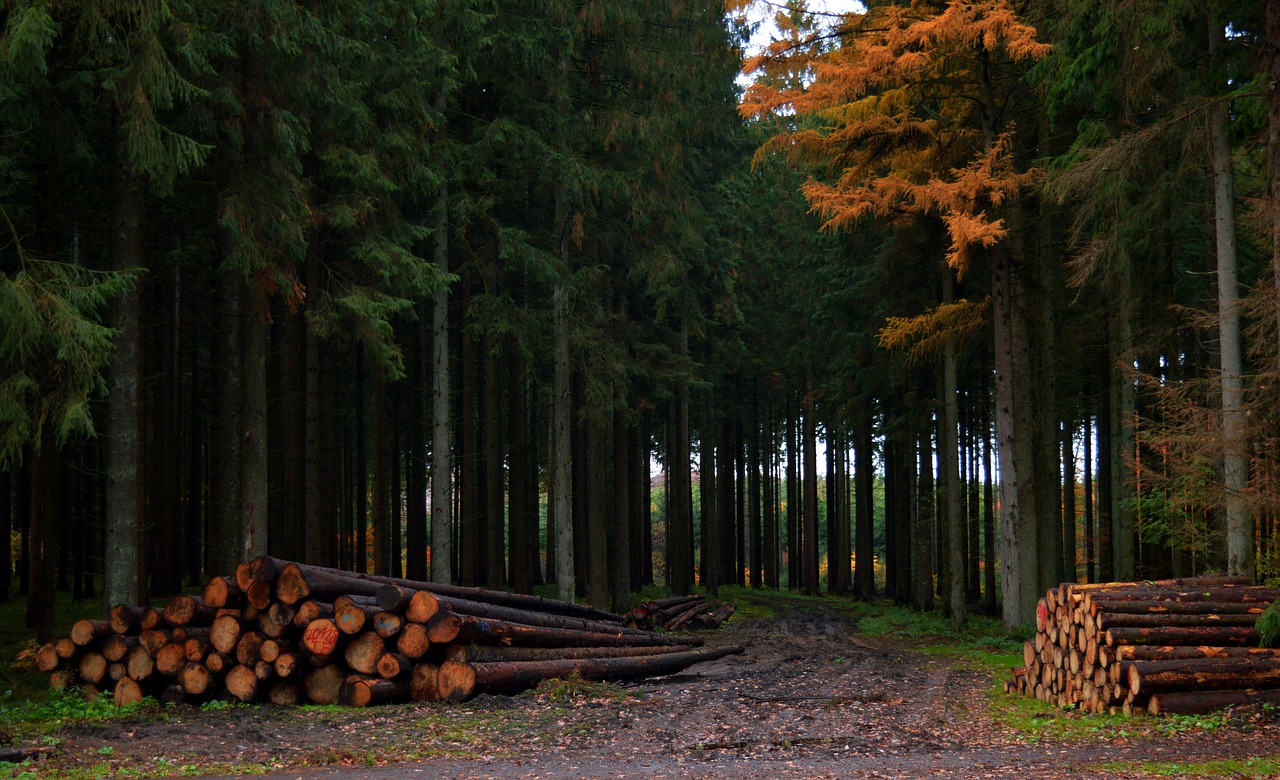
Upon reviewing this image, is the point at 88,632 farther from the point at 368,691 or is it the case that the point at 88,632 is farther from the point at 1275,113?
the point at 1275,113

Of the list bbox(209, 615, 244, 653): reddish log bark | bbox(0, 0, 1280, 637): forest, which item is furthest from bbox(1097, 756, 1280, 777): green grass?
bbox(209, 615, 244, 653): reddish log bark

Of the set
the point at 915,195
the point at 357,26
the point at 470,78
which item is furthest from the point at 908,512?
the point at 357,26

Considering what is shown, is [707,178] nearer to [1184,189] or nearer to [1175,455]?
[1184,189]

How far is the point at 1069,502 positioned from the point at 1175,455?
15.1m

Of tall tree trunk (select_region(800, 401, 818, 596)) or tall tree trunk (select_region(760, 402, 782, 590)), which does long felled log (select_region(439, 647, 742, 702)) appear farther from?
tall tree trunk (select_region(760, 402, 782, 590))

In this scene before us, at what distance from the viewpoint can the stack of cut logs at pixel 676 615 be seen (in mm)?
21844

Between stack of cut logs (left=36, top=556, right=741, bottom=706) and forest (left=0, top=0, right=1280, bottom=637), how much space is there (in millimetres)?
1163

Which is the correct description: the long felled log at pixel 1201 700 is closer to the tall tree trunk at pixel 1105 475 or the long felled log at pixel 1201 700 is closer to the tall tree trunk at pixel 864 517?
the tall tree trunk at pixel 1105 475

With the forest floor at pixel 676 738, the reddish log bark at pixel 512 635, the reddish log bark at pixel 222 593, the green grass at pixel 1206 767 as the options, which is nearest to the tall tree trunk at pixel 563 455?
the reddish log bark at pixel 512 635

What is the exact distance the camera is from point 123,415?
42.2ft

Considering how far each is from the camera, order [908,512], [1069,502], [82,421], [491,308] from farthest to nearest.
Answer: [908,512] < [1069,502] < [491,308] < [82,421]

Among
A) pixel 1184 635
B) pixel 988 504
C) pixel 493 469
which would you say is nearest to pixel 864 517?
pixel 988 504

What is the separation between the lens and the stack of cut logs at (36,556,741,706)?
1145 centimetres

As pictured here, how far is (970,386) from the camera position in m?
28.1
